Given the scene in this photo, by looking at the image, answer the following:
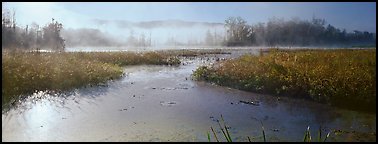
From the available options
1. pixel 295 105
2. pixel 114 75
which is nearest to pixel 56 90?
pixel 114 75

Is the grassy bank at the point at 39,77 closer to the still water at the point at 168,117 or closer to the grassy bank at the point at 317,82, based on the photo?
the still water at the point at 168,117

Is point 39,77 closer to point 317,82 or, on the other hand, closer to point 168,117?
point 168,117

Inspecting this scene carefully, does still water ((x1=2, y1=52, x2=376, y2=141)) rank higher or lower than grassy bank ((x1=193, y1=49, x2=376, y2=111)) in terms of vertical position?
lower

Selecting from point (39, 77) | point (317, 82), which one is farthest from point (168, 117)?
point (39, 77)

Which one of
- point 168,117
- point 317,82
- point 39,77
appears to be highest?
point 39,77

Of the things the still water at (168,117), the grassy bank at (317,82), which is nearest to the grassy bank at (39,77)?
the still water at (168,117)

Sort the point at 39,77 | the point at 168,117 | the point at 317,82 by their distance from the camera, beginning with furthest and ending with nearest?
the point at 39,77 → the point at 317,82 → the point at 168,117

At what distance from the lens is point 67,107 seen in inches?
492

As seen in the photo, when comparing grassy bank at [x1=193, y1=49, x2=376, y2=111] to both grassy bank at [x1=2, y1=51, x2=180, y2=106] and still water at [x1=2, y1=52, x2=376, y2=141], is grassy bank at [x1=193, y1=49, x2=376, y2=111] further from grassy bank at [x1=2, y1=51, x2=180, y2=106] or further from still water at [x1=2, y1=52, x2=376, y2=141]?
grassy bank at [x1=2, y1=51, x2=180, y2=106]

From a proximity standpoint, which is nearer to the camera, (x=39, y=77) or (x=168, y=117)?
(x=168, y=117)

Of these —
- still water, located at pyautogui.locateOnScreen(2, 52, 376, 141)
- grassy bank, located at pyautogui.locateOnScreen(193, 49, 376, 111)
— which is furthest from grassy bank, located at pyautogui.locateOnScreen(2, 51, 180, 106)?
grassy bank, located at pyautogui.locateOnScreen(193, 49, 376, 111)

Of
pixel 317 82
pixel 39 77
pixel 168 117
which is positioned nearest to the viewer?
pixel 168 117

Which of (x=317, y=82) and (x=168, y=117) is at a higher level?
(x=317, y=82)

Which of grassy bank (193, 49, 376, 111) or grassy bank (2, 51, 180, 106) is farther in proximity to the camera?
grassy bank (2, 51, 180, 106)
